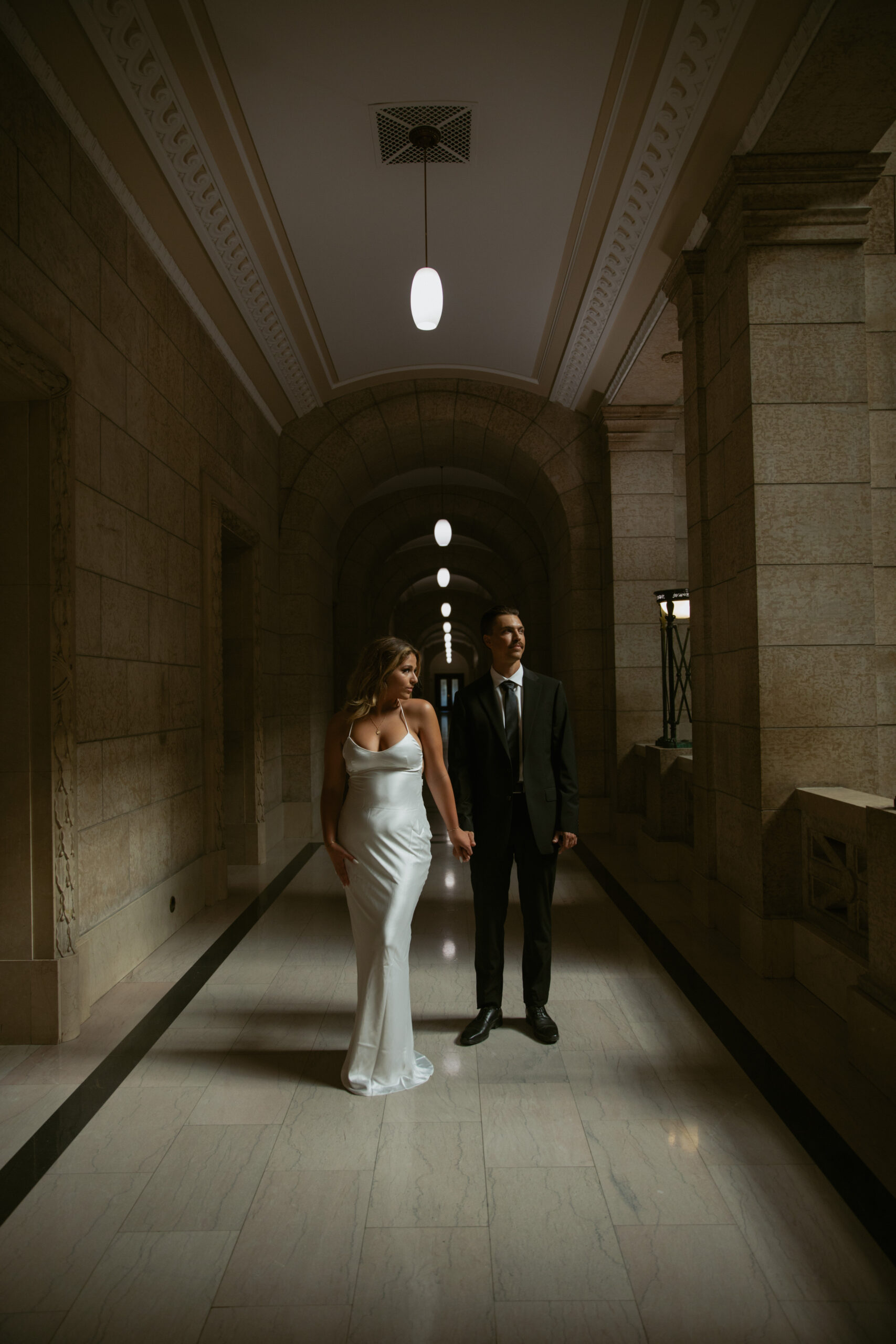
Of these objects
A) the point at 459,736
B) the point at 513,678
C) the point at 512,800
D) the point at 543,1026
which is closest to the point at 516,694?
the point at 513,678

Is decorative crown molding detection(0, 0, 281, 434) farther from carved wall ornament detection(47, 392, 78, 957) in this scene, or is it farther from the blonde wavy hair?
the blonde wavy hair

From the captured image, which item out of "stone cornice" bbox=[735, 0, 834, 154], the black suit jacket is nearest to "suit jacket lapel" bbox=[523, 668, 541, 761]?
the black suit jacket

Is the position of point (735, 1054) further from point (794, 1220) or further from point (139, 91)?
point (139, 91)

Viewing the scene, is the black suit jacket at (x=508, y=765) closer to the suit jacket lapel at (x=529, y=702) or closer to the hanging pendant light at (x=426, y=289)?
the suit jacket lapel at (x=529, y=702)

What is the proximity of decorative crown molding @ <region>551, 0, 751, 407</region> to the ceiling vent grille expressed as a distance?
0.99m

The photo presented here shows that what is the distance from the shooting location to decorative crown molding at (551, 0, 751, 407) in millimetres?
3646

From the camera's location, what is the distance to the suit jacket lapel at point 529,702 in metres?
3.45

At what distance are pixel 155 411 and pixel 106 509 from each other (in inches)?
42.3

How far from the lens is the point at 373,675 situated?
3.08m

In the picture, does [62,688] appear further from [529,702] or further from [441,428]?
[441,428]

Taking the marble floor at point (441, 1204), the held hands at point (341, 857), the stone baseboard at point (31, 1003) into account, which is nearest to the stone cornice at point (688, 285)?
the held hands at point (341, 857)

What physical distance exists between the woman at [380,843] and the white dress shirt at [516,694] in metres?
0.42

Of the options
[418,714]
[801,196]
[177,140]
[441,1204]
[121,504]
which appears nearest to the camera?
[441,1204]

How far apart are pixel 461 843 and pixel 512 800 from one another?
340mm
